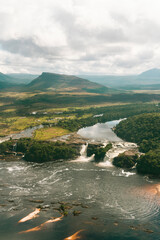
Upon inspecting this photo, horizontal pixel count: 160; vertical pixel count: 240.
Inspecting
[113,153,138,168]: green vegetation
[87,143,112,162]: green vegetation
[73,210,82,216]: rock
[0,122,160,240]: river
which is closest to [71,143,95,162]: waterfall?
[87,143,112,162]: green vegetation

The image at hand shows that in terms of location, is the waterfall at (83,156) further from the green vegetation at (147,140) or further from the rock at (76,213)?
the rock at (76,213)

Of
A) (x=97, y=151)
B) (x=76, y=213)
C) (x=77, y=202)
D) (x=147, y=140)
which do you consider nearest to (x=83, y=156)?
(x=97, y=151)

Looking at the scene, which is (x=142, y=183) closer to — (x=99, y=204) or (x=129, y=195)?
(x=129, y=195)

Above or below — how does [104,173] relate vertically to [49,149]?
below

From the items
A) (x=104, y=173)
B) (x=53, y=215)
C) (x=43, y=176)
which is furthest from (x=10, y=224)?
(x=104, y=173)

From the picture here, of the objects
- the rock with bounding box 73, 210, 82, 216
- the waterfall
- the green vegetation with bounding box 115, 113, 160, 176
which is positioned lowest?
the rock with bounding box 73, 210, 82, 216

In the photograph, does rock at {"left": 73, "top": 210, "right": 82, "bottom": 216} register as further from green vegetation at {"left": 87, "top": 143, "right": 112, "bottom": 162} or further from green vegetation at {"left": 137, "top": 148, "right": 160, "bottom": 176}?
green vegetation at {"left": 87, "top": 143, "right": 112, "bottom": 162}
